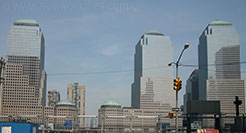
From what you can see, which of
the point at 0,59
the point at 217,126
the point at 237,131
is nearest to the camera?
the point at 217,126

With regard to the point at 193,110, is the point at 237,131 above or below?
below

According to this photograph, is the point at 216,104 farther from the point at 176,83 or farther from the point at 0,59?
the point at 0,59

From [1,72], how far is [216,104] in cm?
7708

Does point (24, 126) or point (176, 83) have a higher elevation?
point (176, 83)

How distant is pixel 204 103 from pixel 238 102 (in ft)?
65.4

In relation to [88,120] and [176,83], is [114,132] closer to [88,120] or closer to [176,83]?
[88,120]

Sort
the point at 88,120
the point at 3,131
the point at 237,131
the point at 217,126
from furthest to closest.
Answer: the point at 88,120 < the point at 237,131 < the point at 217,126 < the point at 3,131

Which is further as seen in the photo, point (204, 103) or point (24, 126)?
point (204, 103)

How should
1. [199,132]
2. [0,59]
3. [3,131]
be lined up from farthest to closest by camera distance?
1. [0,59]
2. [199,132]
3. [3,131]

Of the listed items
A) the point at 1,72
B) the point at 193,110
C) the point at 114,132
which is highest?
the point at 1,72

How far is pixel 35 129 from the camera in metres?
43.5

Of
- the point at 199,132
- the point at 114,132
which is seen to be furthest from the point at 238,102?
the point at 199,132

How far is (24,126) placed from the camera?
38531 millimetres

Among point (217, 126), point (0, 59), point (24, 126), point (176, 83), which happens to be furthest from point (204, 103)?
point (0, 59)
